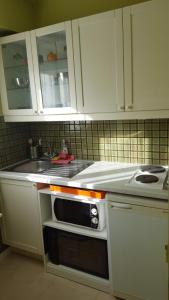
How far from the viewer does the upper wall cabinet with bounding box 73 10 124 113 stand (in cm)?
169

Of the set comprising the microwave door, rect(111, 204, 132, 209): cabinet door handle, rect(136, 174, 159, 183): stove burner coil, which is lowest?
the microwave door

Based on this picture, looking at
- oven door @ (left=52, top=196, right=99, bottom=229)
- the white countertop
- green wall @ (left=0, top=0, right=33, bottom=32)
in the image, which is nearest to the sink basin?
the white countertop

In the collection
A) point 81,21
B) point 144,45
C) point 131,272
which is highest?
point 81,21

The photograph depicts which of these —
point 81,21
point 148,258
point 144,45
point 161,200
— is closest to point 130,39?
point 144,45

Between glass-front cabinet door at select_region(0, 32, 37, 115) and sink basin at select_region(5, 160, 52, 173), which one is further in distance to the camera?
sink basin at select_region(5, 160, 52, 173)

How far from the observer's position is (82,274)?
1.97 m

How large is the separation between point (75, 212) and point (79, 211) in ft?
0.13

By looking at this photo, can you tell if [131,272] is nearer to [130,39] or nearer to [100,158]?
[100,158]

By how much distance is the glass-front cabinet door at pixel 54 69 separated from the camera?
6.22 ft

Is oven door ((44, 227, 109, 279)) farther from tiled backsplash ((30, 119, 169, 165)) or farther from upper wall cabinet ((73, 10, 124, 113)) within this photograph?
upper wall cabinet ((73, 10, 124, 113))

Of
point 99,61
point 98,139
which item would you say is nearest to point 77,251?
point 98,139

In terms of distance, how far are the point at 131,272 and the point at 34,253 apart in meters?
0.99

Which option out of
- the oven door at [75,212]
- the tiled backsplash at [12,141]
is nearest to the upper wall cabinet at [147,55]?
the oven door at [75,212]

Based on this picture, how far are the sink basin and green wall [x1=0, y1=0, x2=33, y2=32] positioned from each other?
1.26 meters
